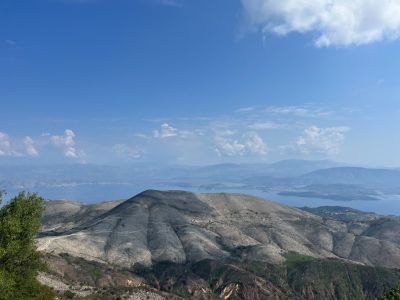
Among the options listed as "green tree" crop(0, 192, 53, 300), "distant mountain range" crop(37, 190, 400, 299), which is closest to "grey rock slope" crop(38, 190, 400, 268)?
"distant mountain range" crop(37, 190, 400, 299)

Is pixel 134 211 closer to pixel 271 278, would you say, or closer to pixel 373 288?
pixel 271 278

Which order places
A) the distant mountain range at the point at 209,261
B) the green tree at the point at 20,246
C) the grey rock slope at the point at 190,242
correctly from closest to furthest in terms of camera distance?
the green tree at the point at 20,246
the distant mountain range at the point at 209,261
the grey rock slope at the point at 190,242

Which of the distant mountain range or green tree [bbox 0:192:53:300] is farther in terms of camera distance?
the distant mountain range

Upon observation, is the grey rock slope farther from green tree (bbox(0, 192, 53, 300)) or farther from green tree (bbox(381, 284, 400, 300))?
green tree (bbox(381, 284, 400, 300))

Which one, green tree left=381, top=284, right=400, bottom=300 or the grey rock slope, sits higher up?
green tree left=381, top=284, right=400, bottom=300

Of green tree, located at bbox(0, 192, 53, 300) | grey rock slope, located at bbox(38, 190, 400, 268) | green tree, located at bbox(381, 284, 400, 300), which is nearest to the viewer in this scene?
green tree, located at bbox(381, 284, 400, 300)

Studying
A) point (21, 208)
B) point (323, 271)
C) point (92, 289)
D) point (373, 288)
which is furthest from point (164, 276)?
point (21, 208)

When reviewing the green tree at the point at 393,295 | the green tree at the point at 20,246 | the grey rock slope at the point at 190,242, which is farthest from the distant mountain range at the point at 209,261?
the green tree at the point at 393,295

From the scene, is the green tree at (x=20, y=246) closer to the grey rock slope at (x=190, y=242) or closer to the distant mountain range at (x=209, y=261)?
the distant mountain range at (x=209, y=261)

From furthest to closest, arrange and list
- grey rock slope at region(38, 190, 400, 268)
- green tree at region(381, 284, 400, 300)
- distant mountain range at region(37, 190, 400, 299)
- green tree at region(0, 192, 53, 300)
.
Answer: grey rock slope at region(38, 190, 400, 268) < distant mountain range at region(37, 190, 400, 299) < green tree at region(0, 192, 53, 300) < green tree at region(381, 284, 400, 300)
